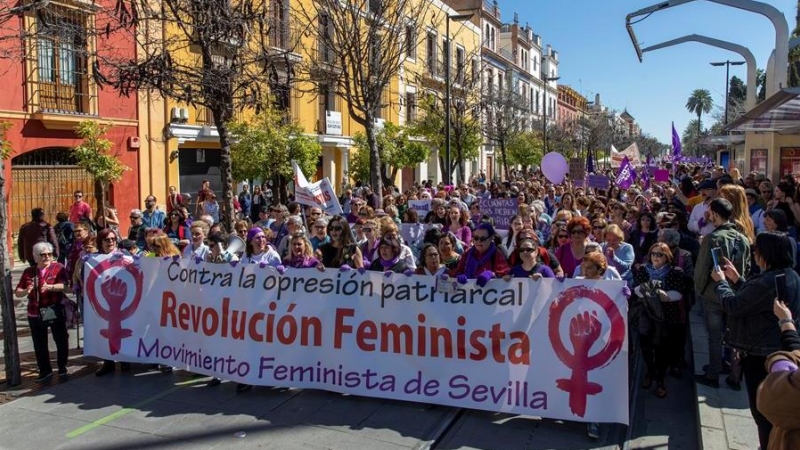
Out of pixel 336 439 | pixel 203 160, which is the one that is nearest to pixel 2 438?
pixel 336 439

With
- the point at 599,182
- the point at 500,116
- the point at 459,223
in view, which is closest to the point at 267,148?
the point at 599,182

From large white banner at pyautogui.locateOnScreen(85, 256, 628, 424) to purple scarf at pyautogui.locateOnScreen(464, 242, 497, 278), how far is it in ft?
2.87

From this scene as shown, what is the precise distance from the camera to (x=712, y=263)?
18.4 feet

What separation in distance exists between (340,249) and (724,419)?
388 centimetres

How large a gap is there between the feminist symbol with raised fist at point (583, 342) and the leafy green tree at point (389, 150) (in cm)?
1903

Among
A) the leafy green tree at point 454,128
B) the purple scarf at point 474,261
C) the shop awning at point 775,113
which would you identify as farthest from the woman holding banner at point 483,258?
the leafy green tree at point 454,128

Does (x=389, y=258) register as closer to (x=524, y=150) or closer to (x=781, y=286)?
(x=781, y=286)

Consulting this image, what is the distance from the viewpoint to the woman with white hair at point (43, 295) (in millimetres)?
6465

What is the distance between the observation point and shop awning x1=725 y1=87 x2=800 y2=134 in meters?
8.21

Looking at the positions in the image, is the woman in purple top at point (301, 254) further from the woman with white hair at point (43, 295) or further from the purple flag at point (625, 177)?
the purple flag at point (625, 177)

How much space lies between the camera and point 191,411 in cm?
571

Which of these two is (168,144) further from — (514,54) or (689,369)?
(514,54)

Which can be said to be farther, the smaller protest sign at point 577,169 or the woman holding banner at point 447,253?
the smaller protest sign at point 577,169

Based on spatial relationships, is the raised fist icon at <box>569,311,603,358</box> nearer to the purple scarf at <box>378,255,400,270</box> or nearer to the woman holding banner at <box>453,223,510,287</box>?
the woman holding banner at <box>453,223,510,287</box>
